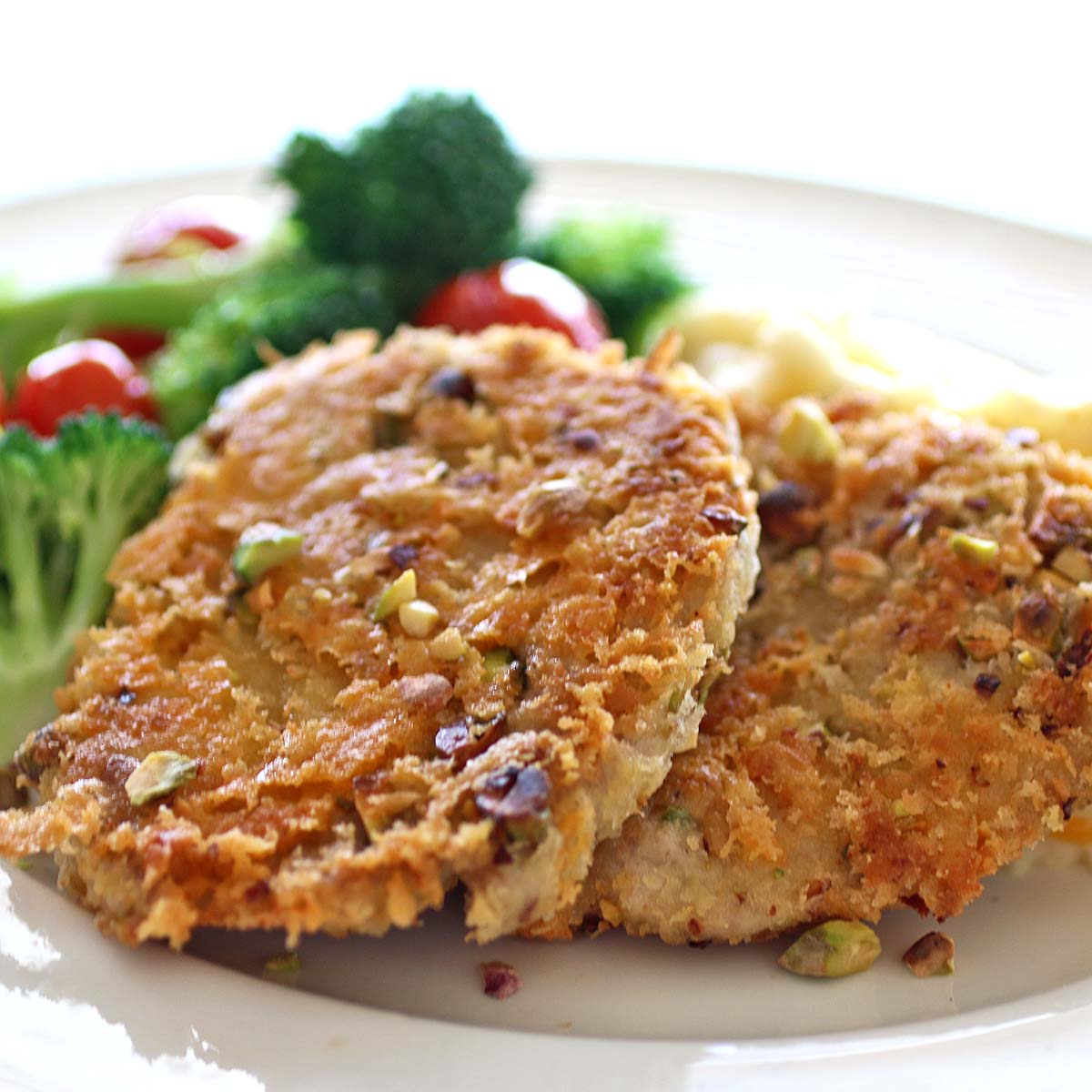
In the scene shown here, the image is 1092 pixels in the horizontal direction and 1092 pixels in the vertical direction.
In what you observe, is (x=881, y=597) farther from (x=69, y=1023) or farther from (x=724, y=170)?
(x=724, y=170)

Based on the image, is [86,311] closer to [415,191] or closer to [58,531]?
[415,191]

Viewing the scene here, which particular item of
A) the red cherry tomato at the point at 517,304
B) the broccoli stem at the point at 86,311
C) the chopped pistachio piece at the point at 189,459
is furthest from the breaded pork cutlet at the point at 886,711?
the broccoli stem at the point at 86,311

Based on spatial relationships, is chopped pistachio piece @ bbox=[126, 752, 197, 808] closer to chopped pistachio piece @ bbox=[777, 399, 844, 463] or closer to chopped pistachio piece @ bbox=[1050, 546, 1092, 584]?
chopped pistachio piece @ bbox=[777, 399, 844, 463]

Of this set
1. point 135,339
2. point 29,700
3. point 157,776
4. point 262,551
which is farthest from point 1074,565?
point 135,339

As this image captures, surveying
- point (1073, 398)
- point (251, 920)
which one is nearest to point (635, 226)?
point (1073, 398)

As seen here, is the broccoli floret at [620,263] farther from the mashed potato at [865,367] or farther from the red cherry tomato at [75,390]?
the red cherry tomato at [75,390]
